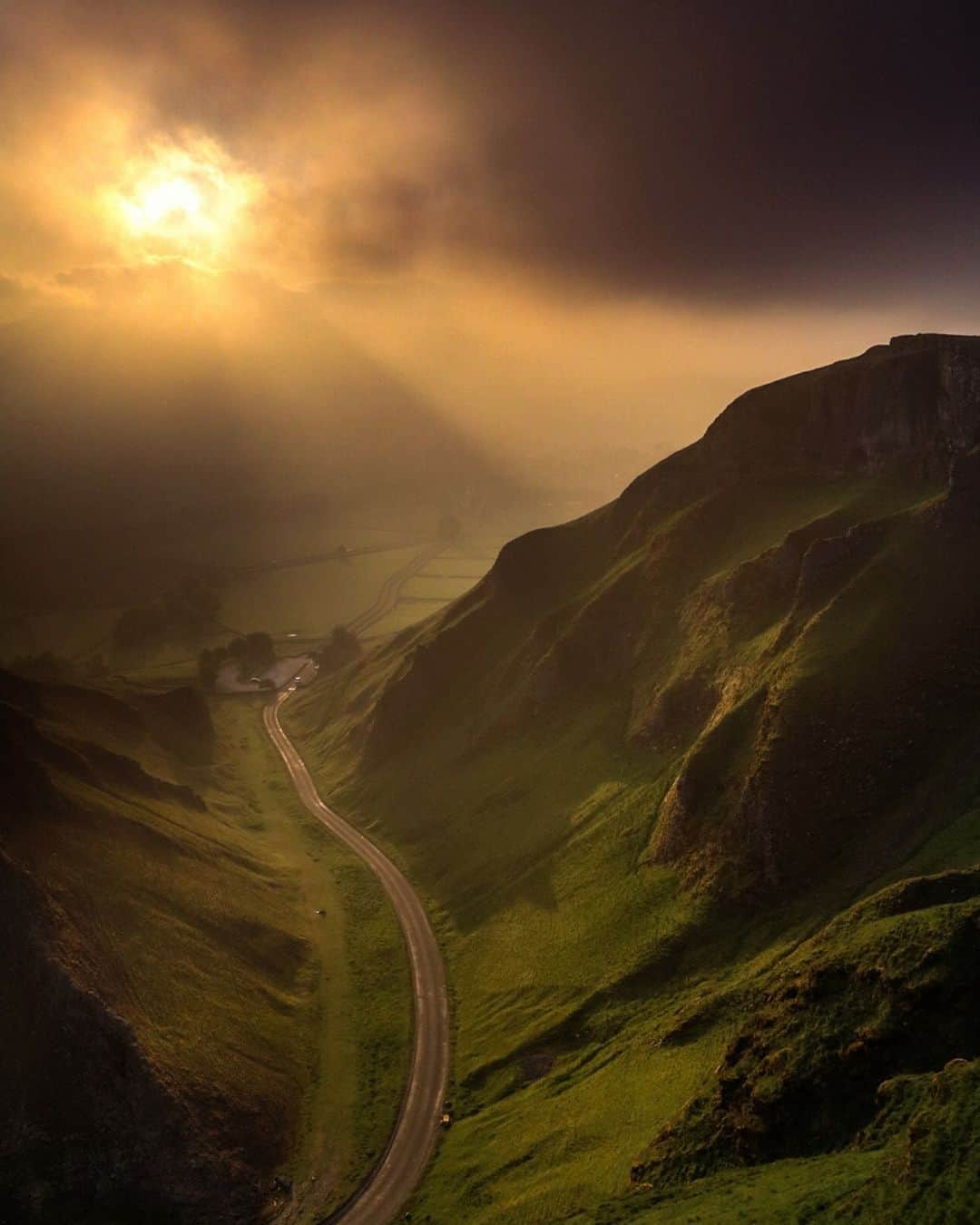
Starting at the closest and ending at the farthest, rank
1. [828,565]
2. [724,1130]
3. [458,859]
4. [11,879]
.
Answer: [724,1130], [11,879], [828,565], [458,859]

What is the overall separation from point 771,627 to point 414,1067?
6088cm

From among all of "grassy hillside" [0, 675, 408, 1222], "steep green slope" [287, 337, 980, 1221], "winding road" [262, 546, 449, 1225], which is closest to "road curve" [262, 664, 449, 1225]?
"winding road" [262, 546, 449, 1225]

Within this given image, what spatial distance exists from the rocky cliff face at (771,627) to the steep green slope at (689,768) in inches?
13.0

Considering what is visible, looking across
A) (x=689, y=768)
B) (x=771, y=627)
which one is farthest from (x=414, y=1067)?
(x=771, y=627)

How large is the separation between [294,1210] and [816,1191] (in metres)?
41.1

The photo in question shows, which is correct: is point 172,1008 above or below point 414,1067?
above

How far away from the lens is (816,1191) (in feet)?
112

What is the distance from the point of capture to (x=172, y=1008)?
6588 cm

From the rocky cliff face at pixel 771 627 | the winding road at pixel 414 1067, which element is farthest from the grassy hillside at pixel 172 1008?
the rocky cliff face at pixel 771 627

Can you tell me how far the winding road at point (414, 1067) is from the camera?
5628 centimetres

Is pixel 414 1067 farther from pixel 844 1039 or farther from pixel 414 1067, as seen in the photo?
pixel 844 1039

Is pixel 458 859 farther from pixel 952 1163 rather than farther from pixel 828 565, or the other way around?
pixel 952 1163

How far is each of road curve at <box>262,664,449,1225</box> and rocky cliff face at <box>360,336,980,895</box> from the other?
89.8 ft

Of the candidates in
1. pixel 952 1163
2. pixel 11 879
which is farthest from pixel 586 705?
pixel 952 1163
